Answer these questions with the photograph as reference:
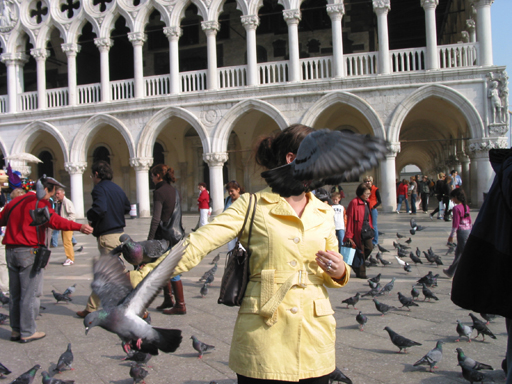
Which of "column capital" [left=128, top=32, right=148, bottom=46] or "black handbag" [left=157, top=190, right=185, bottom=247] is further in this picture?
"column capital" [left=128, top=32, right=148, bottom=46]

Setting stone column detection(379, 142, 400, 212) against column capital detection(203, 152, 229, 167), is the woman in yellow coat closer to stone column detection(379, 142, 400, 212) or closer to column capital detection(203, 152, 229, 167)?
stone column detection(379, 142, 400, 212)

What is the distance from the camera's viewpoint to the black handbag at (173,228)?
477 cm

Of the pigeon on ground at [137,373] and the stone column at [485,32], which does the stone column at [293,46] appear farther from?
the pigeon on ground at [137,373]

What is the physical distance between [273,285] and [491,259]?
0.77m

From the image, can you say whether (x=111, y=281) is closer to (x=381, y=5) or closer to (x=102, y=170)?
(x=102, y=170)

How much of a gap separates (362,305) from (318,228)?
3666 mm

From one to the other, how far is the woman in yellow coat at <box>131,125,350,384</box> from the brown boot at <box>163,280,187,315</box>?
3154mm

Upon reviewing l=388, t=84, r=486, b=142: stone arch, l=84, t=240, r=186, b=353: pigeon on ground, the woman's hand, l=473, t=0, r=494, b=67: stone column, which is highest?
l=473, t=0, r=494, b=67: stone column

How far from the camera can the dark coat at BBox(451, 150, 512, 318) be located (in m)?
1.50

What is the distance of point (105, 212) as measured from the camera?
484cm

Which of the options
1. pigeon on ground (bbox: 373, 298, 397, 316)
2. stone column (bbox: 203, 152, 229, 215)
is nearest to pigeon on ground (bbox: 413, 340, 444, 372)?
pigeon on ground (bbox: 373, 298, 397, 316)

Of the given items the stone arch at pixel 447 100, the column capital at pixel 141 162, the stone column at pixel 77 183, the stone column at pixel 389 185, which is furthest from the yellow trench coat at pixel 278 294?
the stone column at pixel 77 183

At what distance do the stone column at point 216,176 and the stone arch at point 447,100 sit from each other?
644 centimetres

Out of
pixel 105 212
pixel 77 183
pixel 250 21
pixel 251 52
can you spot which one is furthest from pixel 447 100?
pixel 77 183
